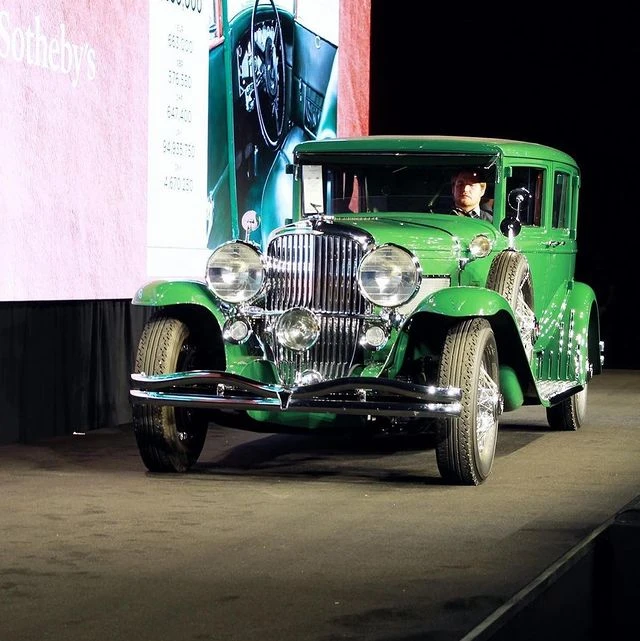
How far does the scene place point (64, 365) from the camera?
315 inches

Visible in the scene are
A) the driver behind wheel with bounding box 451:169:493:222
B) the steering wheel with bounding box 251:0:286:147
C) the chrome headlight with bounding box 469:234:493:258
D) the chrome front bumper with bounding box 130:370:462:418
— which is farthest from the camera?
the steering wheel with bounding box 251:0:286:147

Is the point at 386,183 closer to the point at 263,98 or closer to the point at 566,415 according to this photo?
the point at 566,415

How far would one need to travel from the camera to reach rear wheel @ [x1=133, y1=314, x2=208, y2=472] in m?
6.39

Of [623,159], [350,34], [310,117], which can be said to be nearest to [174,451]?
[310,117]

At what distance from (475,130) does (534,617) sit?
10783mm

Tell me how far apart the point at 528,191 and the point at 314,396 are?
2.16m

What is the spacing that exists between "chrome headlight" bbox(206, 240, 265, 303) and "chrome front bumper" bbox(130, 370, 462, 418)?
454 millimetres

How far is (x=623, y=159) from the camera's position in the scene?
14.7m

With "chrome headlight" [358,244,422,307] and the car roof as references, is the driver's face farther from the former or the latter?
"chrome headlight" [358,244,422,307]

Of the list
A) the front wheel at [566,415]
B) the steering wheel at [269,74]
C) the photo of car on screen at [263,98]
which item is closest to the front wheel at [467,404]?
the front wheel at [566,415]

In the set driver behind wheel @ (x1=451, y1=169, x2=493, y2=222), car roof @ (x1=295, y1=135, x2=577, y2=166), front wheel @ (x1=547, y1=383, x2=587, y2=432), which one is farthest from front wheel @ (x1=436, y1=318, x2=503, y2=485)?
front wheel @ (x1=547, y1=383, x2=587, y2=432)

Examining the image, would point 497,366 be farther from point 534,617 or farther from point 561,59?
point 561,59

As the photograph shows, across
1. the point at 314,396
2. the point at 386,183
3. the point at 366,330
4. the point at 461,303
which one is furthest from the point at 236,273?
the point at 386,183

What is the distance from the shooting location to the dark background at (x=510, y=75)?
13969mm
